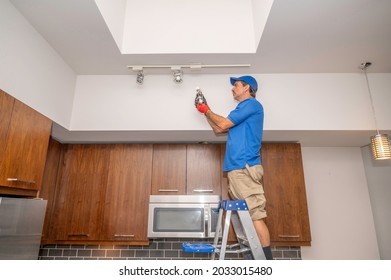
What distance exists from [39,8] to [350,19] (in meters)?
2.09

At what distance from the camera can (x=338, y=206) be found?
258cm

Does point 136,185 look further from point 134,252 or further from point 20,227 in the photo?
point 20,227

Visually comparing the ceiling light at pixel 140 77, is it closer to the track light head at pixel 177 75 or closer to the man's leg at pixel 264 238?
the track light head at pixel 177 75

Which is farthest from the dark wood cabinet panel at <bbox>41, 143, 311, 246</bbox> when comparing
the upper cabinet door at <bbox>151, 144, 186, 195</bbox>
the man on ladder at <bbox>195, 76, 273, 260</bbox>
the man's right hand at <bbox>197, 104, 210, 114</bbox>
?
the man on ladder at <bbox>195, 76, 273, 260</bbox>

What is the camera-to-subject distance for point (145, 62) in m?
2.08

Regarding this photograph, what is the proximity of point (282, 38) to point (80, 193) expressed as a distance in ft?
7.59

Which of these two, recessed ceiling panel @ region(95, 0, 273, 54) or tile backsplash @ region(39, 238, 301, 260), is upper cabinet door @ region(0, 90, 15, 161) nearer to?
recessed ceiling panel @ region(95, 0, 273, 54)

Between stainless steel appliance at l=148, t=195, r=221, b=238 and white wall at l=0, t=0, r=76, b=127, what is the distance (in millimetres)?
1169

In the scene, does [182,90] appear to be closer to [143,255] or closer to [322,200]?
[143,255]

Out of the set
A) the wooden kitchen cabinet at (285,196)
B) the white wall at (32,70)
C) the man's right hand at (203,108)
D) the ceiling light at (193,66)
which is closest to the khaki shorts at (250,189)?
the man's right hand at (203,108)

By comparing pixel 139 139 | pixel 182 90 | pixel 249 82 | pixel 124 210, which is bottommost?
pixel 124 210

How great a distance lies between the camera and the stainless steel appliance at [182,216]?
7.20 feet

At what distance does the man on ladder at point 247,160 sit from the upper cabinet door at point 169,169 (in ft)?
2.66
